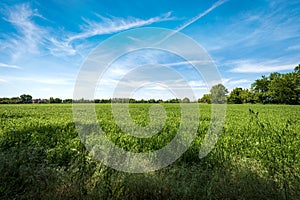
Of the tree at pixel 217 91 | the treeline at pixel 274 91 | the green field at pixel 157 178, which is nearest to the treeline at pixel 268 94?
the treeline at pixel 274 91

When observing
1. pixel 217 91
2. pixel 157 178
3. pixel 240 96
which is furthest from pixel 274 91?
pixel 157 178

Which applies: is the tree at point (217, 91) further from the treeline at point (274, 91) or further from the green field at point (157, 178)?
the treeline at point (274, 91)

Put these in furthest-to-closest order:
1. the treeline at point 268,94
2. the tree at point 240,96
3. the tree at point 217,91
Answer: the tree at point 240,96 → the treeline at point 268,94 → the tree at point 217,91

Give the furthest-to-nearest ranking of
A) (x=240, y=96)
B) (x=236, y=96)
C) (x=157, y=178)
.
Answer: (x=236, y=96) → (x=240, y=96) → (x=157, y=178)

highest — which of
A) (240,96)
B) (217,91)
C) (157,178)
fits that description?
(240,96)

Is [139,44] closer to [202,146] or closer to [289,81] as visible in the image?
[202,146]

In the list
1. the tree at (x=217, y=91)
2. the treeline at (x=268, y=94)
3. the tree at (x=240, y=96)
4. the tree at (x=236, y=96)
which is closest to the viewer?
the tree at (x=217, y=91)

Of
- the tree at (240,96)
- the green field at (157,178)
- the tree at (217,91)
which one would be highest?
the tree at (240,96)

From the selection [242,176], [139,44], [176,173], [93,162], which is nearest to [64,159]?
[93,162]

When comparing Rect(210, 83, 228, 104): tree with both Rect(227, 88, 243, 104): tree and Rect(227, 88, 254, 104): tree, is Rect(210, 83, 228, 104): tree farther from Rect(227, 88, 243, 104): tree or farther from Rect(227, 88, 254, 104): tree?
Rect(227, 88, 243, 104): tree

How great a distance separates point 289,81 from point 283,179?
8228 centimetres

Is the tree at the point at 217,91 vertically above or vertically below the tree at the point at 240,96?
below

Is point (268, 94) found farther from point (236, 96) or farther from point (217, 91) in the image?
point (217, 91)

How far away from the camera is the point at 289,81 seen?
7188cm
